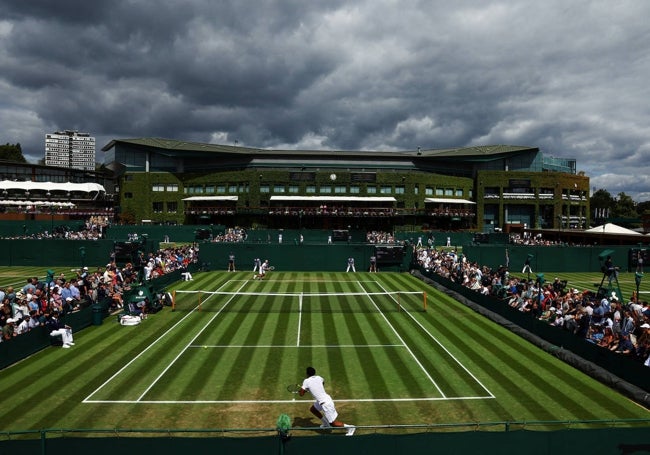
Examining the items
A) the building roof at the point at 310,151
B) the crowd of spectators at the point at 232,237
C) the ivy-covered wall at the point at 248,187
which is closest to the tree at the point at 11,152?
the building roof at the point at 310,151

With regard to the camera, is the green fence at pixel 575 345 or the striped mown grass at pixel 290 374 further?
the green fence at pixel 575 345

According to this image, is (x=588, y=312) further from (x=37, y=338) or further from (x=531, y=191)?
(x=531, y=191)

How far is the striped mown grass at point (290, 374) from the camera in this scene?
13383mm

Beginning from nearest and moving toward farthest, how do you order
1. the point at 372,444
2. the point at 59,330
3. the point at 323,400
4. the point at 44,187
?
the point at 372,444 < the point at 323,400 < the point at 59,330 < the point at 44,187

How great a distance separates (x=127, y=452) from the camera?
9070mm

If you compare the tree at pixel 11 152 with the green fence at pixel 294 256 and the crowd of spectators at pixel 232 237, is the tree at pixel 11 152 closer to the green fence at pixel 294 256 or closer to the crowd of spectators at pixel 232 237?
the crowd of spectators at pixel 232 237

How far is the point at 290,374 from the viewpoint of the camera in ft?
55.0

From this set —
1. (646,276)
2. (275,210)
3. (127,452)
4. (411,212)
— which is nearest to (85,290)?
(127,452)

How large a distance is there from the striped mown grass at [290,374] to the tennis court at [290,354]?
58mm

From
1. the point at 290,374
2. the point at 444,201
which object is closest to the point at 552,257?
the point at 290,374

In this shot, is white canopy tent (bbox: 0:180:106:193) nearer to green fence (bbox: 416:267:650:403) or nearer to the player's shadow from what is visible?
green fence (bbox: 416:267:650:403)

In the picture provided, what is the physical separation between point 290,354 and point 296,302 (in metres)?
11.0

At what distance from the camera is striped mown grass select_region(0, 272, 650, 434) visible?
1338 centimetres

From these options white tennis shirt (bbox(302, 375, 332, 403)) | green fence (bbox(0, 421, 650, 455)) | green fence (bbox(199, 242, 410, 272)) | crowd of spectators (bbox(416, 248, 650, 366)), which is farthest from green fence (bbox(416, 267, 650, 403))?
green fence (bbox(199, 242, 410, 272))
